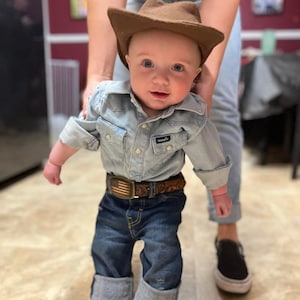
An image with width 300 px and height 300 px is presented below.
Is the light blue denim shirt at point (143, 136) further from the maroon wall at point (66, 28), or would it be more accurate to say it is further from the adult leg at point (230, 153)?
the maroon wall at point (66, 28)

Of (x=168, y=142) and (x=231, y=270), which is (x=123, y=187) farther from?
(x=231, y=270)

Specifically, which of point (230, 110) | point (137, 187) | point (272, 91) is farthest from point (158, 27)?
point (272, 91)

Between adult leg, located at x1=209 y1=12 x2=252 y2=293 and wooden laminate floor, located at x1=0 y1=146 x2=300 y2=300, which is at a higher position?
adult leg, located at x1=209 y1=12 x2=252 y2=293

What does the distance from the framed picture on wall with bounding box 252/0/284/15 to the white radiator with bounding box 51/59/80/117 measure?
135cm

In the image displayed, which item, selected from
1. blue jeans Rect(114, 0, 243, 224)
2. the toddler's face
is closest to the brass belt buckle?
the toddler's face

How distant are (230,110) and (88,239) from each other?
1.68 ft

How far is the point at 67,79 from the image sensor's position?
323 cm

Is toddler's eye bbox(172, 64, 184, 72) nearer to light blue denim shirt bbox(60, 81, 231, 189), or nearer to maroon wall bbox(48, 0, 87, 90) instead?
light blue denim shirt bbox(60, 81, 231, 189)

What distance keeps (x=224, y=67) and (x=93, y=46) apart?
297 mm

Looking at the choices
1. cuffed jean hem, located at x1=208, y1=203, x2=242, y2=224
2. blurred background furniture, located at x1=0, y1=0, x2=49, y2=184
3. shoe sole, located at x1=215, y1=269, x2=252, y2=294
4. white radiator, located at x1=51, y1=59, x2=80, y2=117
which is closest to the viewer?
shoe sole, located at x1=215, y1=269, x2=252, y2=294

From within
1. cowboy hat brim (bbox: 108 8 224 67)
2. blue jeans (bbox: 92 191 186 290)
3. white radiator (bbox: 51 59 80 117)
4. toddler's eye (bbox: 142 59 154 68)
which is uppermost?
cowboy hat brim (bbox: 108 8 224 67)

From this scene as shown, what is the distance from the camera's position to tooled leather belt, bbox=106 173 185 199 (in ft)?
2.46

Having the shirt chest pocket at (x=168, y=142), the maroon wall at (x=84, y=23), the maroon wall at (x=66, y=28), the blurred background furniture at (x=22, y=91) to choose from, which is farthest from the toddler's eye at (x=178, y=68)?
the maroon wall at (x=66, y=28)

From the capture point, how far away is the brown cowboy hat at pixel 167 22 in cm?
62
